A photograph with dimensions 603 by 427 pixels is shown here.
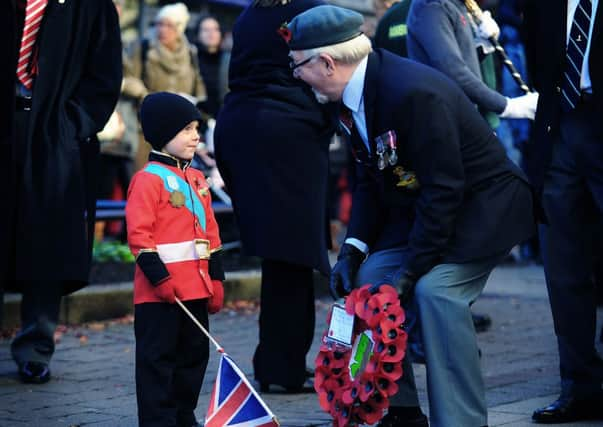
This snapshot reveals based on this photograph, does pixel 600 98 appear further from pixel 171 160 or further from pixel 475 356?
pixel 171 160

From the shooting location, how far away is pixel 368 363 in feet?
14.1

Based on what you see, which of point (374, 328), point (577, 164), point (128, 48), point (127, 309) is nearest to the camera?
point (374, 328)

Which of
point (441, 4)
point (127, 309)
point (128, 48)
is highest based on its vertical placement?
point (441, 4)

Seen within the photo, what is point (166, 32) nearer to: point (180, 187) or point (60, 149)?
point (60, 149)

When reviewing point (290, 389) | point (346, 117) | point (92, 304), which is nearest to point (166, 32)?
point (92, 304)

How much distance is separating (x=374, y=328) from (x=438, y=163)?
60cm

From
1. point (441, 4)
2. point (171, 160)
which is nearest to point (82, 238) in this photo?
point (171, 160)

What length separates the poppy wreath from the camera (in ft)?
14.0

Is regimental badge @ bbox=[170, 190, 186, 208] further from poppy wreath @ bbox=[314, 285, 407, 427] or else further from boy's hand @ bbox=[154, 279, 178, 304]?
poppy wreath @ bbox=[314, 285, 407, 427]

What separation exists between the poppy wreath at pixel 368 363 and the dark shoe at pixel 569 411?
3.70ft

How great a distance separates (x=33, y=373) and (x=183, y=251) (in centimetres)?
163

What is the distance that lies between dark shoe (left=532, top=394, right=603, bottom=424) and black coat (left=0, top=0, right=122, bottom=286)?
90.8 inches

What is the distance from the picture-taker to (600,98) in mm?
5234

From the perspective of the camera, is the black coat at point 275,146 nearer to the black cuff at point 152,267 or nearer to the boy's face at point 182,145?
the boy's face at point 182,145
